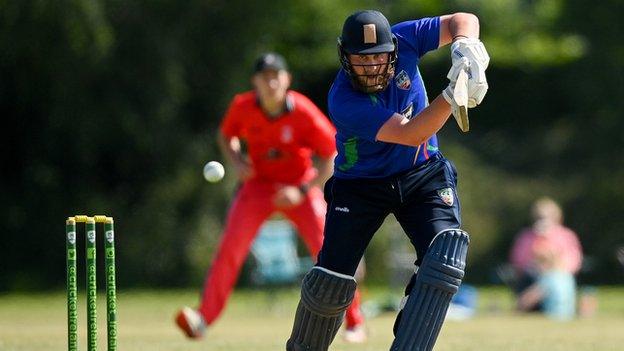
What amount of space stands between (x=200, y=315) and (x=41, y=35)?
7134 mm

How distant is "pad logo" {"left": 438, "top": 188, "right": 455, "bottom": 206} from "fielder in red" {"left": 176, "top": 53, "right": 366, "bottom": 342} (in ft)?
10.5

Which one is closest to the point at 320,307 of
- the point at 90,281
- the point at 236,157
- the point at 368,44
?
the point at 90,281

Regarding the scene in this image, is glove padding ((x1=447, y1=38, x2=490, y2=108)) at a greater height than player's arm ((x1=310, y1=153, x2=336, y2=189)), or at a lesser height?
greater

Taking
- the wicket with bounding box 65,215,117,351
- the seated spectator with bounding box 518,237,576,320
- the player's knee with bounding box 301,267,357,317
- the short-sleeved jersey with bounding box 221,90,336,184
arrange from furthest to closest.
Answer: the seated spectator with bounding box 518,237,576,320, the short-sleeved jersey with bounding box 221,90,336,184, the player's knee with bounding box 301,267,357,317, the wicket with bounding box 65,215,117,351

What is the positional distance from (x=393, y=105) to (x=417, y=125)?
0.37 meters

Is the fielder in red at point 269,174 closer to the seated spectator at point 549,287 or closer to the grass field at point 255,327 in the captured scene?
the grass field at point 255,327

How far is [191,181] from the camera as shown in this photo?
1672cm

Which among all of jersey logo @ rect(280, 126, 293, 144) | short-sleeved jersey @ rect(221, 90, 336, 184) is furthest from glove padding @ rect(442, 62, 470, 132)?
jersey logo @ rect(280, 126, 293, 144)

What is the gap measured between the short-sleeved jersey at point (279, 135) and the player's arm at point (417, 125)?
11.9ft

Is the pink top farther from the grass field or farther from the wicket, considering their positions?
the wicket

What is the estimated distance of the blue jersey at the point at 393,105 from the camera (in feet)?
17.1

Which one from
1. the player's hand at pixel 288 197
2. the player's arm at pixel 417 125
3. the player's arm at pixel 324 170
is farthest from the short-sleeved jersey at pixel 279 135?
the player's arm at pixel 417 125

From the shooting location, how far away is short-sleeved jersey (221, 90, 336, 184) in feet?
28.6

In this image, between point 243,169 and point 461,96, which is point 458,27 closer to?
point 461,96
